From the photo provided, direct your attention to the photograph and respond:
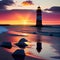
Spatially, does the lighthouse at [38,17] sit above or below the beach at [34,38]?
above

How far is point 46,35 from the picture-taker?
13.6ft

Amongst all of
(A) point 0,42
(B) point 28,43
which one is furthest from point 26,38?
(A) point 0,42

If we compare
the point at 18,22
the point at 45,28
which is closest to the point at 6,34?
the point at 18,22

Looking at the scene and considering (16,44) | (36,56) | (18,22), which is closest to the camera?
(36,56)

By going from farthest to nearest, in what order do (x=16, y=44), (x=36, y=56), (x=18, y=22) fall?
(x=18, y=22)
(x=16, y=44)
(x=36, y=56)

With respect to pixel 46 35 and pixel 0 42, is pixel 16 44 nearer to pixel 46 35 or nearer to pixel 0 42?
pixel 0 42

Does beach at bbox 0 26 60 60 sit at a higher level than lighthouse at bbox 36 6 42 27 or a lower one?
lower

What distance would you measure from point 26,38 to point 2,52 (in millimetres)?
464

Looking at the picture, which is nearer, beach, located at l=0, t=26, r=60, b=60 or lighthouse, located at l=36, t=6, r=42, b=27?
beach, located at l=0, t=26, r=60, b=60

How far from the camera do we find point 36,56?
11.4 ft

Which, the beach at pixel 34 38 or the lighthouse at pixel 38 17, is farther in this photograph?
the lighthouse at pixel 38 17

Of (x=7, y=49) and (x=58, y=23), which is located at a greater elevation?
(x=58, y=23)

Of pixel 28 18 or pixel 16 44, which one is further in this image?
pixel 28 18

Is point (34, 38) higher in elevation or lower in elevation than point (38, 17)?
lower
